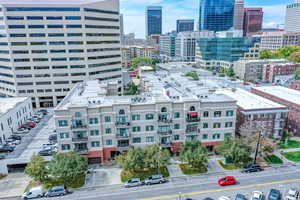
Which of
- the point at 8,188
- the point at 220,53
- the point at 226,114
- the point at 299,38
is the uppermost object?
the point at 299,38

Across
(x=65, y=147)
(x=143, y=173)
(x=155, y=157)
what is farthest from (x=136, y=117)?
(x=65, y=147)

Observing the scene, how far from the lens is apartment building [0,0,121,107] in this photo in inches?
3526

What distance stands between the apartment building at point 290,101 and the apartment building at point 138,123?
25730 mm

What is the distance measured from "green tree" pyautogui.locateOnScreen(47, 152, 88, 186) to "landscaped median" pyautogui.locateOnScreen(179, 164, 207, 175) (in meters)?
22.0

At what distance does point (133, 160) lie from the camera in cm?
4388

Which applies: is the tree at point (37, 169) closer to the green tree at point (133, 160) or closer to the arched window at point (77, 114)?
the arched window at point (77, 114)

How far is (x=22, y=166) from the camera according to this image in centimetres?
4966

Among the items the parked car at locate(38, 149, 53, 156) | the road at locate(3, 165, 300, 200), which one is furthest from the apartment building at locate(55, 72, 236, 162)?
the road at locate(3, 165, 300, 200)

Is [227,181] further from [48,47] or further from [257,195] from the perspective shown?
[48,47]

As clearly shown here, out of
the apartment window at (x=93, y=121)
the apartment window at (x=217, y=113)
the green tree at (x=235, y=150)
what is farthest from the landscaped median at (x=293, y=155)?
the apartment window at (x=93, y=121)

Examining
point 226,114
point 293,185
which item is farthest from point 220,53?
point 293,185

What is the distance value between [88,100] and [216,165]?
116 feet

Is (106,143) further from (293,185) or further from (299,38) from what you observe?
(299,38)

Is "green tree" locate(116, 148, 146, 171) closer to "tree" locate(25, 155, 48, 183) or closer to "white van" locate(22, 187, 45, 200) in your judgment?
"tree" locate(25, 155, 48, 183)
